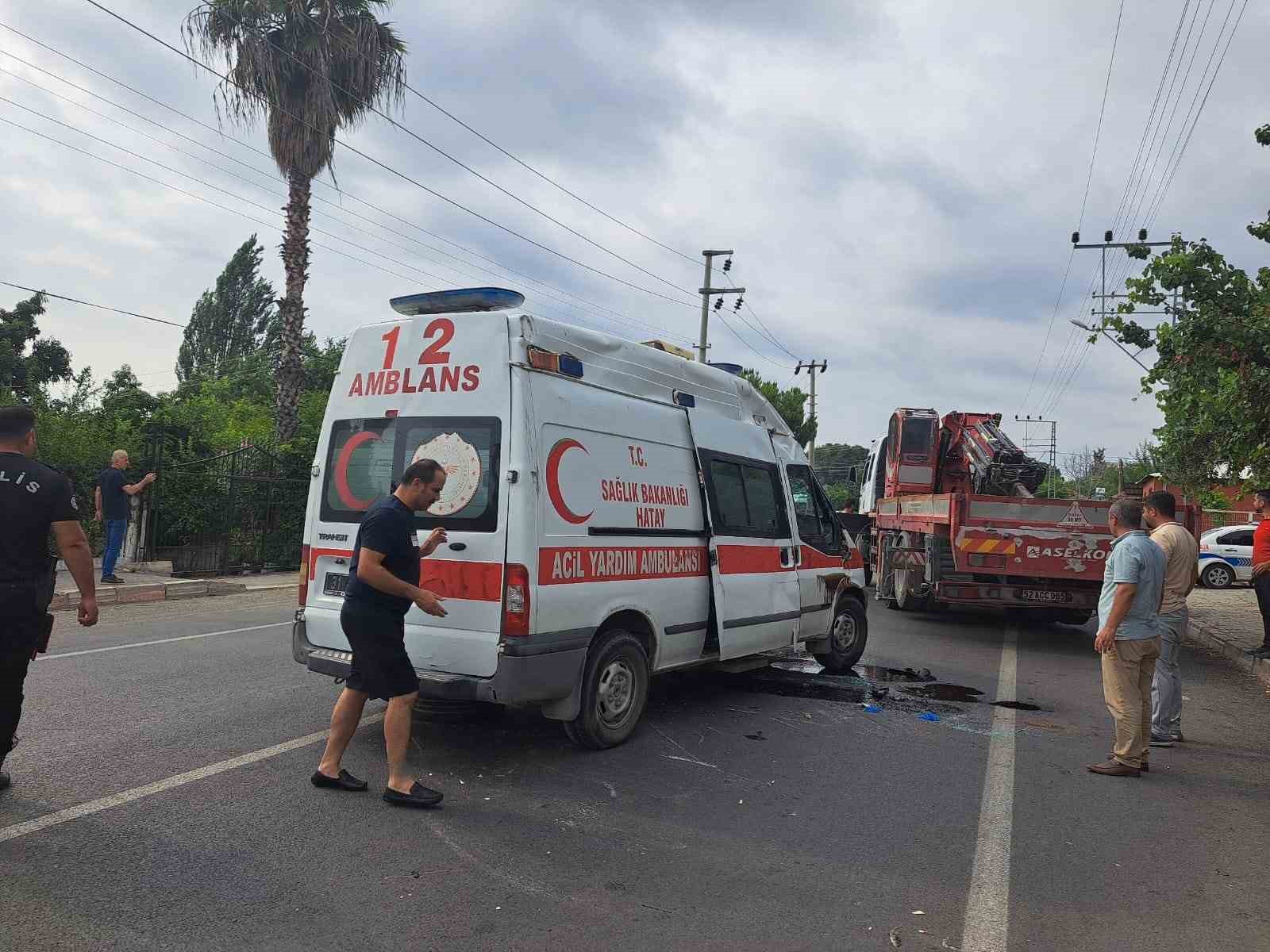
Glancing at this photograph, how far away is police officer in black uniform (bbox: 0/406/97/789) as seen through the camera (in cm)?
412

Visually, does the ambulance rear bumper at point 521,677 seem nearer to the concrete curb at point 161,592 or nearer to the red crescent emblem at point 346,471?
the red crescent emblem at point 346,471

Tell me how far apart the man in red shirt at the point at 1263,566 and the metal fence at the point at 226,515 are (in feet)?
45.5

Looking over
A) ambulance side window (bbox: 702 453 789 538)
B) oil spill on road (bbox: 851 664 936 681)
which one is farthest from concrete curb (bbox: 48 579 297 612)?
oil spill on road (bbox: 851 664 936 681)

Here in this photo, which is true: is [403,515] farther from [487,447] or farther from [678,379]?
[678,379]

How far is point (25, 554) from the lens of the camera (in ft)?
13.7

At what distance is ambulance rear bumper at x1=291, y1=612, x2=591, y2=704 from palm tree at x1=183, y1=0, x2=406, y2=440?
1494 centimetres

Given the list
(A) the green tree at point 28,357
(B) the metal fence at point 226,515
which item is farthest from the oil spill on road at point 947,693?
(A) the green tree at point 28,357

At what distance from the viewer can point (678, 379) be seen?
6.50m

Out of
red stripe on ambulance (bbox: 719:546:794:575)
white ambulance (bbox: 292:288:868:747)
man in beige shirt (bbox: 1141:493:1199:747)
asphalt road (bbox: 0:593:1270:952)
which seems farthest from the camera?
red stripe on ambulance (bbox: 719:546:794:575)

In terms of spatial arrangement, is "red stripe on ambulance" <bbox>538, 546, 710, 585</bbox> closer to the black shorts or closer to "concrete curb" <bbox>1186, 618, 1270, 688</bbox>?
the black shorts

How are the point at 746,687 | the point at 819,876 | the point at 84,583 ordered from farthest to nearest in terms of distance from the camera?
the point at 746,687 → the point at 84,583 → the point at 819,876

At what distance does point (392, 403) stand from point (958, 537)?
7.78 metres

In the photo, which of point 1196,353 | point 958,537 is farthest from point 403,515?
point 1196,353

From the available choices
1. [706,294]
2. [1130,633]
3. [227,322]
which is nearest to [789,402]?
[706,294]
